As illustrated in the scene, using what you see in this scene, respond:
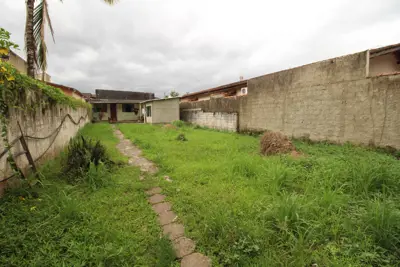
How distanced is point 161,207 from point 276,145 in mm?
3675

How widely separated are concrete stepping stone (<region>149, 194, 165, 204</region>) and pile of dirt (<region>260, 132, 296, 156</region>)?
3.31m

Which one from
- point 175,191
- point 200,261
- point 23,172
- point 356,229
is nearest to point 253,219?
Answer: point 200,261

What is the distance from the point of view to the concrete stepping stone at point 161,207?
2.40 metres

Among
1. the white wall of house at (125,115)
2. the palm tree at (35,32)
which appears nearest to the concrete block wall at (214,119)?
the palm tree at (35,32)

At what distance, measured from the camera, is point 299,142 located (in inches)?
→ 248

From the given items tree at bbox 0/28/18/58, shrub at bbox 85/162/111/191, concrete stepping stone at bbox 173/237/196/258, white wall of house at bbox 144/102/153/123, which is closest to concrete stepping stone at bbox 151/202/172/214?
concrete stepping stone at bbox 173/237/196/258

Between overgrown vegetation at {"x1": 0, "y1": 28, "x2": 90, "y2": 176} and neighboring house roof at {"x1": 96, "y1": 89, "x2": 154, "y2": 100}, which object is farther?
neighboring house roof at {"x1": 96, "y1": 89, "x2": 154, "y2": 100}

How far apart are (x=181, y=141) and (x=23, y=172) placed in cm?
479

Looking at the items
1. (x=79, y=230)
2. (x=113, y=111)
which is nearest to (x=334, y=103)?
(x=79, y=230)

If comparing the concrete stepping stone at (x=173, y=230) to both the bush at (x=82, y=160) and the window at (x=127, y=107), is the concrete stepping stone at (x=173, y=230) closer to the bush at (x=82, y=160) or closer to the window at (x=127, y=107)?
the bush at (x=82, y=160)

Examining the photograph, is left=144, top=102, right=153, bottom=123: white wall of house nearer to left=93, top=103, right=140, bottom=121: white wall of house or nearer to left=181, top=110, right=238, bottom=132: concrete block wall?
left=181, top=110, right=238, bottom=132: concrete block wall

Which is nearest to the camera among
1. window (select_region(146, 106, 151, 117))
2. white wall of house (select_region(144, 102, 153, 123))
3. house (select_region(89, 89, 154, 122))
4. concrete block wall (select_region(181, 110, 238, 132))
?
concrete block wall (select_region(181, 110, 238, 132))

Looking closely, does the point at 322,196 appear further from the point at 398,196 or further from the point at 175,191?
the point at 175,191

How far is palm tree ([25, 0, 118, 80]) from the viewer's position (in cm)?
440
